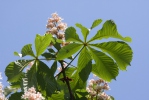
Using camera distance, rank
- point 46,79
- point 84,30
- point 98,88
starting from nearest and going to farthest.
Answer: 1. point 46,79
2. point 98,88
3. point 84,30

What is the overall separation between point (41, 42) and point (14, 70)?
0.34 metres

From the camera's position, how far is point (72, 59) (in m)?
2.86

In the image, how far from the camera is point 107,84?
2.80 metres

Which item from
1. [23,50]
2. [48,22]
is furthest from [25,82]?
[48,22]

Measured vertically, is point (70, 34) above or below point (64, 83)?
above

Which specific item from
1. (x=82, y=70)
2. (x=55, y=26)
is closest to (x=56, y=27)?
(x=55, y=26)

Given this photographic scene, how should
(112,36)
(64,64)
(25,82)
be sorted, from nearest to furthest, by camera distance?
(25,82), (112,36), (64,64)

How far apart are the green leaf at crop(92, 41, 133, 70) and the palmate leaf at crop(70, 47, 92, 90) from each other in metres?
0.22

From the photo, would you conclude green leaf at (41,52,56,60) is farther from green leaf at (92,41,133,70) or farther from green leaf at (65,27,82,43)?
green leaf at (92,41,133,70)

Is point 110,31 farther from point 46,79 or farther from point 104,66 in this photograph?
point 46,79

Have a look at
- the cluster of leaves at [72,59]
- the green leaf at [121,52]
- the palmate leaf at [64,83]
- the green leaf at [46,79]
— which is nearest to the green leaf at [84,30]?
the cluster of leaves at [72,59]

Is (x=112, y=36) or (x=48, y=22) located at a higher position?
(x=48, y=22)

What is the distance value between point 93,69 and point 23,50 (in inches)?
26.8

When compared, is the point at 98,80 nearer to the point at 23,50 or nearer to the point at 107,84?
the point at 107,84
